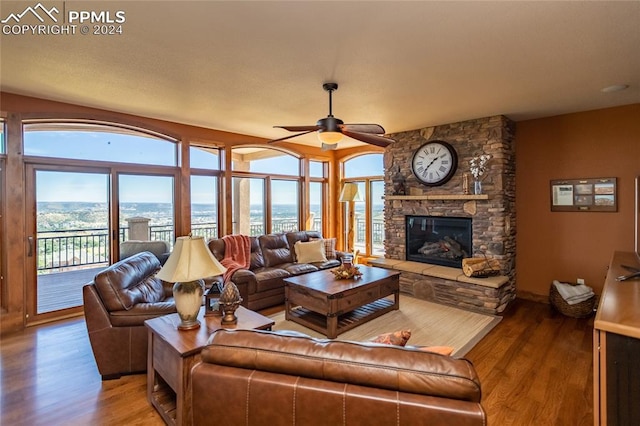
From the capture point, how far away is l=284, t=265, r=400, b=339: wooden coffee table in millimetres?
3424

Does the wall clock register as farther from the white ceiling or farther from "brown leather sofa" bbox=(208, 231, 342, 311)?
"brown leather sofa" bbox=(208, 231, 342, 311)

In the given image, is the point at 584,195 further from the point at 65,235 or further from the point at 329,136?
the point at 65,235

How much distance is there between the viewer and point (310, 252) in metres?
5.37

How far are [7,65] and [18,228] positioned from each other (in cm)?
192

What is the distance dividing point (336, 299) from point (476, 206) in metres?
2.81

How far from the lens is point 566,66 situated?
2.84 meters

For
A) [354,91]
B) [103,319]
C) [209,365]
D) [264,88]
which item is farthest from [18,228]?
[354,91]

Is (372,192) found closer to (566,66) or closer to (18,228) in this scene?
(566,66)

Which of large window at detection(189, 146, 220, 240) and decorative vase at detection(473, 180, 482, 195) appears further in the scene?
large window at detection(189, 146, 220, 240)

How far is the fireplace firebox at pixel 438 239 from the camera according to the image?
197 inches

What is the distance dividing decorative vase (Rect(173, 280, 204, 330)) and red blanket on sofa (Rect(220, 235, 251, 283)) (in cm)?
240

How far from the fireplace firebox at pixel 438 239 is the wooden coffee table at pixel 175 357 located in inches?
150

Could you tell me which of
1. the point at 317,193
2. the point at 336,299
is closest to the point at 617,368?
the point at 336,299

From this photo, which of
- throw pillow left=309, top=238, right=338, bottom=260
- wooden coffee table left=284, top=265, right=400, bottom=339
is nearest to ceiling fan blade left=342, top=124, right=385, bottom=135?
wooden coffee table left=284, top=265, right=400, bottom=339
